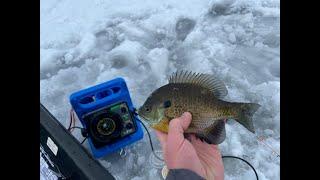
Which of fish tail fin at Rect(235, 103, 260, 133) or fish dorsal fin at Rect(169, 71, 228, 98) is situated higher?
fish dorsal fin at Rect(169, 71, 228, 98)

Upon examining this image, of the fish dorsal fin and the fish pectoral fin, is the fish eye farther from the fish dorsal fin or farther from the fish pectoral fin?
the fish pectoral fin

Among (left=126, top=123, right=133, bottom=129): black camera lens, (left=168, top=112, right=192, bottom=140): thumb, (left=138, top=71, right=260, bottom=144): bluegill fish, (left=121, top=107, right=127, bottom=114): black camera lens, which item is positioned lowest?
(left=126, top=123, right=133, bottom=129): black camera lens

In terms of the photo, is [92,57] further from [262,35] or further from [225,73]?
[262,35]

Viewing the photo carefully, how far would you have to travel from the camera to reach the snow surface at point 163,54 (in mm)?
2521

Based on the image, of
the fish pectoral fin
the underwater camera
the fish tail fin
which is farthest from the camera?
the underwater camera

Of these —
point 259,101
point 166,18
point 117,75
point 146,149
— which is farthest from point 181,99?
point 166,18

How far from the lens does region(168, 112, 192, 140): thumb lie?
208 cm

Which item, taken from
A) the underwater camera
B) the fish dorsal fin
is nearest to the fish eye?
the fish dorsal fin

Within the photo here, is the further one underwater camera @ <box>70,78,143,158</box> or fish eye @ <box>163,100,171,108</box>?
underwater camera @ <box>70,78,143,158</box>

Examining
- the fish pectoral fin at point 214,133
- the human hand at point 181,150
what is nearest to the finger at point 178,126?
the human hand at point 181,150

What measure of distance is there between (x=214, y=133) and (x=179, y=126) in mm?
236

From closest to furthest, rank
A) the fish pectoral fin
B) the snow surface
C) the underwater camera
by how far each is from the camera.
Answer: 1. the fish pectoral fin
2. the underwater camera
3. the snow surface

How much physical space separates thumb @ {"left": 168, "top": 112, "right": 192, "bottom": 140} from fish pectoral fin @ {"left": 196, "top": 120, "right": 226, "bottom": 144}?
0.15 m

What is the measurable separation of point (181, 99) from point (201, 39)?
4.13 feet
